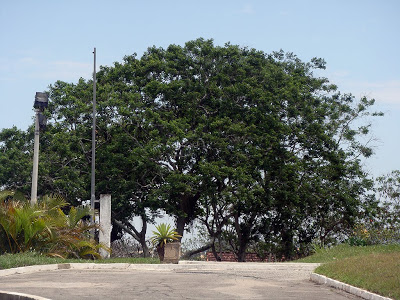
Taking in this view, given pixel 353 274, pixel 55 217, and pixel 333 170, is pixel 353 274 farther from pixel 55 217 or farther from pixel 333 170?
pixel 333 170

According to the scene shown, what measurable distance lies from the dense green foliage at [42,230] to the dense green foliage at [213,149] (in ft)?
42.4

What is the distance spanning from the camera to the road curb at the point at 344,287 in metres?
11.1

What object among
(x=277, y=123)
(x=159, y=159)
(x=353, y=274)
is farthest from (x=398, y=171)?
(x=353, y=274)

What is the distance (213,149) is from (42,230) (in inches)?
695

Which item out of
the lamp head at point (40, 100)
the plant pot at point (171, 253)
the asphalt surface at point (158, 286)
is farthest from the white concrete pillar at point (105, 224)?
the asphalt surface at point (158, 286)

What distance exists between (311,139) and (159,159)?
8974mm

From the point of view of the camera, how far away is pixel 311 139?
38000 mm

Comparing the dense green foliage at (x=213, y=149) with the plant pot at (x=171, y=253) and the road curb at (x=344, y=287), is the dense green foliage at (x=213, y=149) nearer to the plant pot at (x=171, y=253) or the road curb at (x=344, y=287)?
the plant pot at (x=171, y=253)

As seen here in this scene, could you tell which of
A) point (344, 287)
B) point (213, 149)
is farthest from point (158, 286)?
point (213, 149)

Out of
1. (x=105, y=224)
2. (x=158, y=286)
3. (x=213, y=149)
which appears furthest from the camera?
(x=213, y=149)

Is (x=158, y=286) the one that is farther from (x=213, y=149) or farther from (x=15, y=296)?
(x=213, y=149)

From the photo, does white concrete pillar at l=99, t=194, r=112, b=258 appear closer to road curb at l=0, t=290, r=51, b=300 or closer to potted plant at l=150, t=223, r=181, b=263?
potted plant at l=150, t=223, r=181, b=263

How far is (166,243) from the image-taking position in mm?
21016

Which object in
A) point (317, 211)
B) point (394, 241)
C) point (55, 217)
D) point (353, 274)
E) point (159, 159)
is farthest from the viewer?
point (317, 211)
